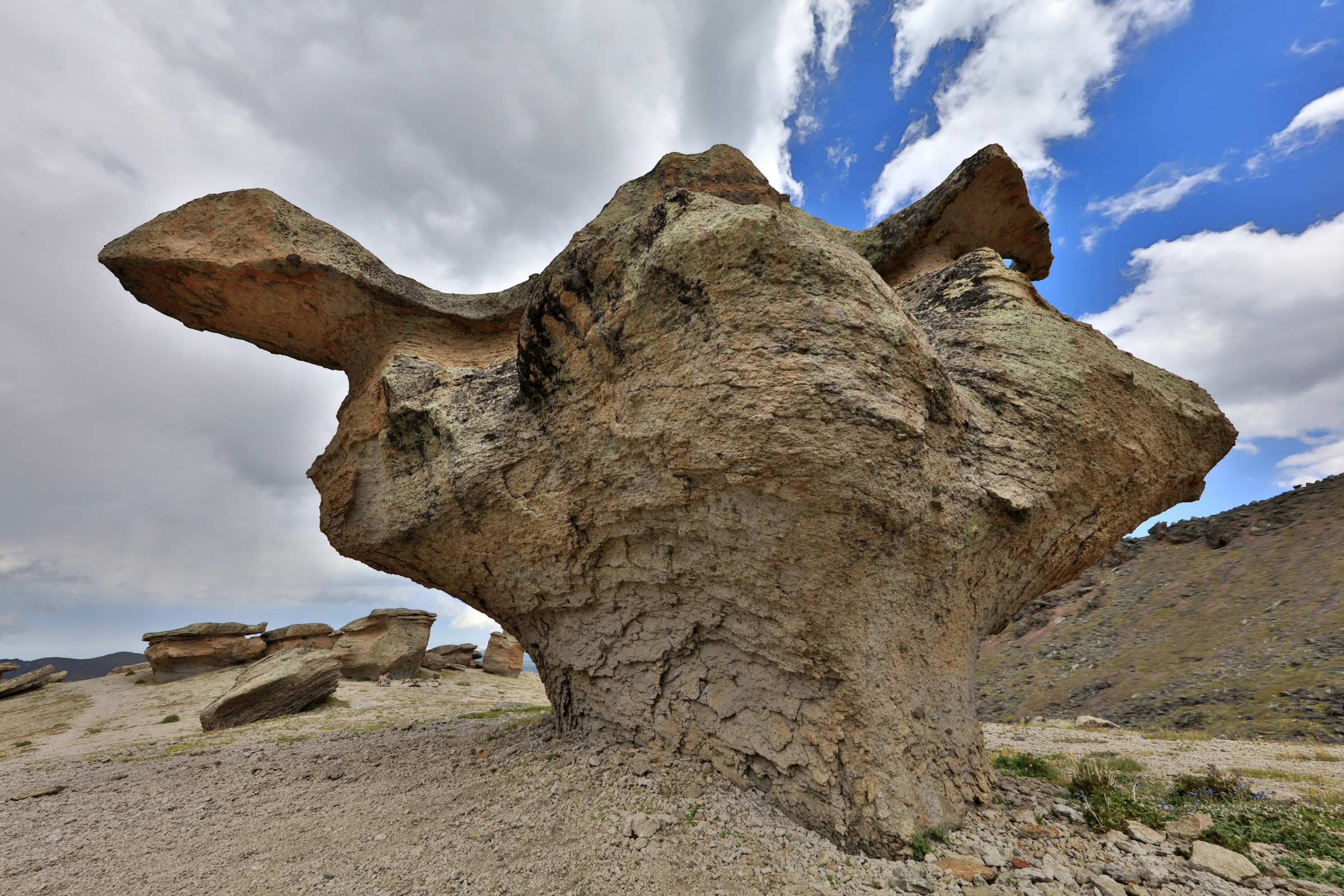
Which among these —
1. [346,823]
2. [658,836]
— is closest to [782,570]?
[658,836]

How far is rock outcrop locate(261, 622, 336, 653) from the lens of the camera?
23.5 metres

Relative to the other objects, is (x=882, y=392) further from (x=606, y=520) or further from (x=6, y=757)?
(x=6, y=757)

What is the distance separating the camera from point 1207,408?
602cm

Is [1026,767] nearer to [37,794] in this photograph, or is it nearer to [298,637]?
[37,794]

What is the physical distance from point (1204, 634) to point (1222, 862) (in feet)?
81.7

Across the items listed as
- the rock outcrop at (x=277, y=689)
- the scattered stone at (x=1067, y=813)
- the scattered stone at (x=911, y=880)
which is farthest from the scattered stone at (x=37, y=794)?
the scattered stone at (x=1067, y=813)

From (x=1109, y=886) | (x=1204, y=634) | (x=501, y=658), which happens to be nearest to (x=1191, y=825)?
(x=1109, y=886)

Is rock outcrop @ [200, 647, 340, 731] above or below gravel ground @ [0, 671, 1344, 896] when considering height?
above

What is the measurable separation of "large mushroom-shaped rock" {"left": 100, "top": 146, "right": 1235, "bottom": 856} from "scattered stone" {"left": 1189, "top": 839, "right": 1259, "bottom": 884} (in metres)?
1.53

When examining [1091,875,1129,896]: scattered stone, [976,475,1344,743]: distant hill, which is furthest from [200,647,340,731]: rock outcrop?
[976,475,1344,743]: distant hill

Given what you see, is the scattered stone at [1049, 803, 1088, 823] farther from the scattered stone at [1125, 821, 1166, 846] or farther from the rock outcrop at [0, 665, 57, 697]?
the rock outcrop at [0, 665, 57, 697]

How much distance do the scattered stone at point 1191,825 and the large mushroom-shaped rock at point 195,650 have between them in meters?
28.7

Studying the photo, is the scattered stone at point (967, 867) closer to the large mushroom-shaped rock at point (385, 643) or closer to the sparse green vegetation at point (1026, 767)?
the sparse green vegetation at point (1026, 767)

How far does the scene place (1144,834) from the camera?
4562mm
